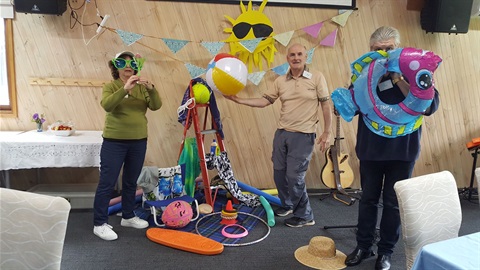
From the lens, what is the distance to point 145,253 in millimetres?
2357

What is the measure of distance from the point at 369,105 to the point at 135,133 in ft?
4.94

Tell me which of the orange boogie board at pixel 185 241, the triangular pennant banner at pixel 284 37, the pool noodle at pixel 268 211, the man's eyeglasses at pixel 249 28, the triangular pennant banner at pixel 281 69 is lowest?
the pool noodle at pixel 268 211

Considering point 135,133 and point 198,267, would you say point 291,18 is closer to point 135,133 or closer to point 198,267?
point 135,133

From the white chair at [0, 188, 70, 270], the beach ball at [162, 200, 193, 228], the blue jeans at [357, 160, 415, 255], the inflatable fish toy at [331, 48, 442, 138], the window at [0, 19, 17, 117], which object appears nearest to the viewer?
the white chair at [0, 188, 70, 270]

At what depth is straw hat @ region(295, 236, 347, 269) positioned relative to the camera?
2.25m

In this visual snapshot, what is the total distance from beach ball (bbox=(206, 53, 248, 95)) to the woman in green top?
0.45 meters

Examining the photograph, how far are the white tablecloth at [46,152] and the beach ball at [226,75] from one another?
1049 millimetres

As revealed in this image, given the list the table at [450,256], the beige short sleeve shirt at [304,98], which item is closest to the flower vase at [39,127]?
the beige short sleeve shirt at [304,98]

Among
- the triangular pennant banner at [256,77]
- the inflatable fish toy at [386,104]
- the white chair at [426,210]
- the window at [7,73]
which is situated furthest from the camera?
the triangular pennant banner at [256,77]

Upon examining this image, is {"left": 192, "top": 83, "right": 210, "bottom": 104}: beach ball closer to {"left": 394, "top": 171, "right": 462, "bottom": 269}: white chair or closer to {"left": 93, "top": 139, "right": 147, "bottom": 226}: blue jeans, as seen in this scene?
{"left": 93, "top": 139, "right": 147, "bottom": 226}: blue jeans

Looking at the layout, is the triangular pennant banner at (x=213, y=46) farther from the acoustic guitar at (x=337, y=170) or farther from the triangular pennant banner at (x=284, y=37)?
the acoustic guitar at (x=337, y=170)

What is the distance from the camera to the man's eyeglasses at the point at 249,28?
3428 mm

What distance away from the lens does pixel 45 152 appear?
2824mm

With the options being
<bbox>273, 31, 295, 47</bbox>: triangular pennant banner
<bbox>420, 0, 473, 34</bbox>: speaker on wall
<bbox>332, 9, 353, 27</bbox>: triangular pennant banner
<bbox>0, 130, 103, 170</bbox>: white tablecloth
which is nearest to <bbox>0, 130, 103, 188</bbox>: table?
<bbox>0, 130, 103, 170</bbox>: white tablecloth
